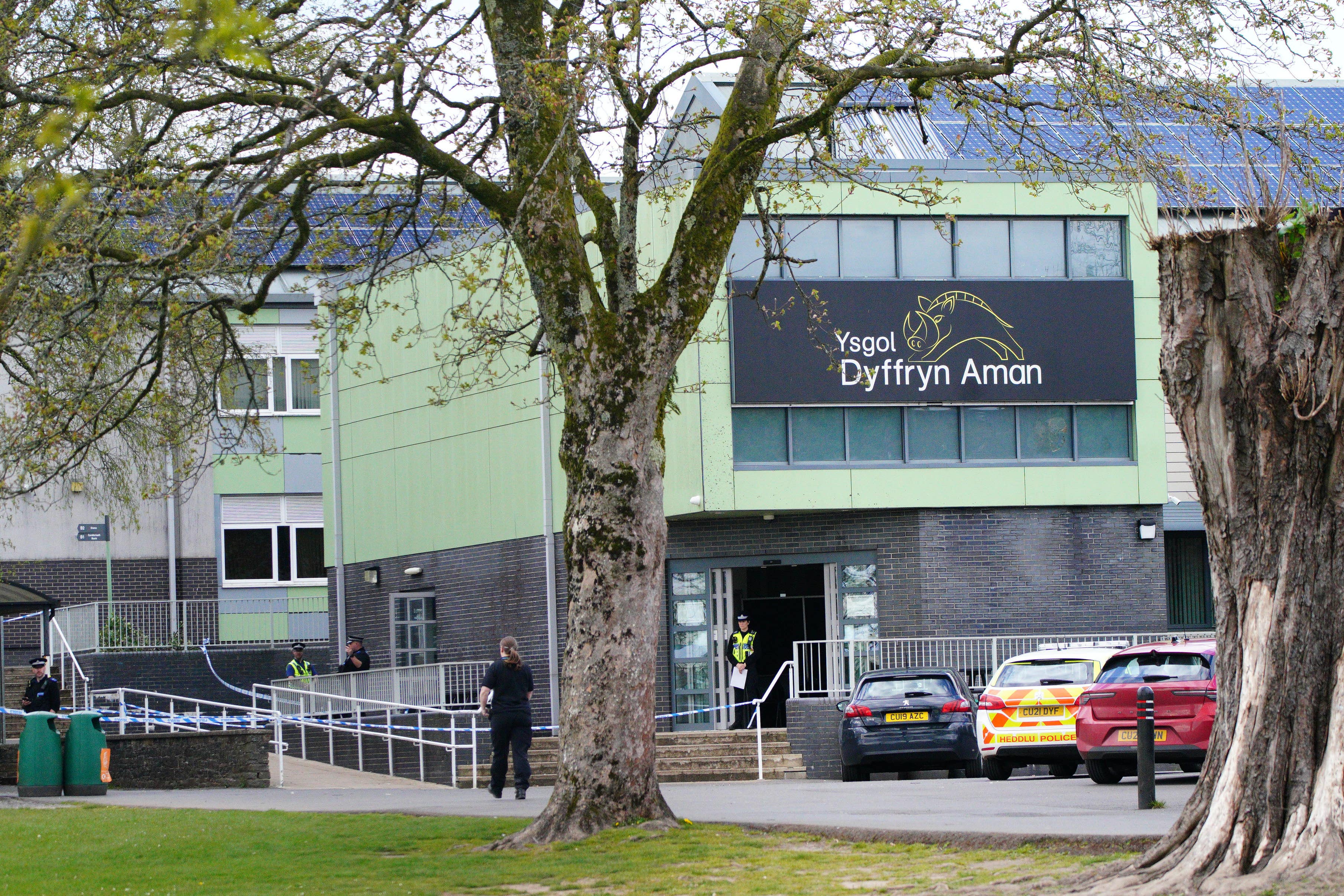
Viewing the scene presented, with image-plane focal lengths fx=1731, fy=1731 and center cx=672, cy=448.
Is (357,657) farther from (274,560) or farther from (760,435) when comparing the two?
(274,560)

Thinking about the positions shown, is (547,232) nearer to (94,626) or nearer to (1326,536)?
(1326,536)

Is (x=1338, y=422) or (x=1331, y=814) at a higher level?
(x=1338, y=422)

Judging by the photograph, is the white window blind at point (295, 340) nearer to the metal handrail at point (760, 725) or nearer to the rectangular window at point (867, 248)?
the rectangular window at point (867, 248)

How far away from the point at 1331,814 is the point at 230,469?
33733 millimetres

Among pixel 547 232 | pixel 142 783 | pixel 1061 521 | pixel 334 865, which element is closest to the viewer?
pixel 334 865

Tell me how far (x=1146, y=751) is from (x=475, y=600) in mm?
18438

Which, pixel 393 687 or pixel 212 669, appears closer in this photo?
pixel 393 687

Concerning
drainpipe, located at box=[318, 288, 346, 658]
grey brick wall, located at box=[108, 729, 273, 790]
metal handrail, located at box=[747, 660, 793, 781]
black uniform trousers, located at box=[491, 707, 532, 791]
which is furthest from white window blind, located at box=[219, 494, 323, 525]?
black uniform trousers, located at box=[491, 707, 532, 791]

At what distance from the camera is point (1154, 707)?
1619 centimetres

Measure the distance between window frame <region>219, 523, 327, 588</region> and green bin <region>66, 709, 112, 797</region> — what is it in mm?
18824

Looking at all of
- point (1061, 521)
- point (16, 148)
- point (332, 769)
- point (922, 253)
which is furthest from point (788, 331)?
point (16, 148)

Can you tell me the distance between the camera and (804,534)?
2723 centimetres

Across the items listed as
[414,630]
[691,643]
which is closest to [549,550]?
[691,643]

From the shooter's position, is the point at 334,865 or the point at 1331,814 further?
the point at 334,865
